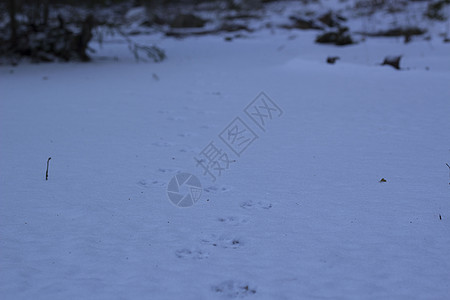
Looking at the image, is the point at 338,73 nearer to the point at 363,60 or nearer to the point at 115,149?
the point at 363,60

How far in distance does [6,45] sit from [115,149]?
6.35m

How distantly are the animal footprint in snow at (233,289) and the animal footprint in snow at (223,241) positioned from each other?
1.11 ft

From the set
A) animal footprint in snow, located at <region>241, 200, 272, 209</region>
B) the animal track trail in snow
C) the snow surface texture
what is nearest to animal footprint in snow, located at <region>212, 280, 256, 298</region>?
the snow surface texture

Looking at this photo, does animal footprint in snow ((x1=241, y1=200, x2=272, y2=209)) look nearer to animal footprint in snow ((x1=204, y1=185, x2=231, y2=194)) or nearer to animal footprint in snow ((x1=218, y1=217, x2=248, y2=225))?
animal footprint in snow ((x1=218, y1=217, x2=248, y2=225))

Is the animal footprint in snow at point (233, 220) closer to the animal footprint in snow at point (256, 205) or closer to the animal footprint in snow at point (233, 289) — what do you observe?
the animal footprint in snow at point (256, 205)

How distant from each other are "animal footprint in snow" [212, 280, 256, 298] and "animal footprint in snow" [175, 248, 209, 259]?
0.88ft

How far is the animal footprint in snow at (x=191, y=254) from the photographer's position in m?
2.28

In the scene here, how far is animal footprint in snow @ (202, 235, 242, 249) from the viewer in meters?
2.39

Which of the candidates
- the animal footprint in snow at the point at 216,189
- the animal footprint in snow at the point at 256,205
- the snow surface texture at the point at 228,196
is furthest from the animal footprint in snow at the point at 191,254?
the animal footprint in snow at the point at 216,189

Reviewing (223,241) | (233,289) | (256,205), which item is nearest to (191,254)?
(223,241)

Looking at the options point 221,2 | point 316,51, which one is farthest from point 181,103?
point 221,2

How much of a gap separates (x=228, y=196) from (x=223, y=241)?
0.63 metres

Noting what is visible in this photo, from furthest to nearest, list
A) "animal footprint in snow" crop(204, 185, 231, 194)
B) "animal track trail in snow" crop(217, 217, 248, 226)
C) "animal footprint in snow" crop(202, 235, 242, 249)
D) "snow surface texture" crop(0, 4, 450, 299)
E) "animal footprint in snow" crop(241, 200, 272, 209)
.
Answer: "animal footprint in snow" crop(204, 185, 231, 194) < "animal footprint in snow" crop(241, 200, 272, 209) < "animal track trail in snow" crop(217, 217, 248, 226) < "animal footprint in snow" crop(202, 235, 242, 249) < "snow surface texture" crop(0, 4, 450, 299)

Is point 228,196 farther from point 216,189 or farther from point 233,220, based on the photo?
point 233,220
